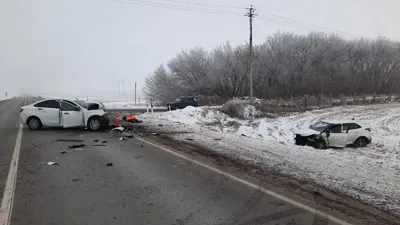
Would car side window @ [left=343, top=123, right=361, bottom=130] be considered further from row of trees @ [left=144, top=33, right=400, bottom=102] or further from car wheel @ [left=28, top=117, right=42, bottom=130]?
row of trees @ [left=144, top=33, right=400, bottom=102]

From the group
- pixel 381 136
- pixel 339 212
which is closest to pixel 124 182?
pixel 339 212

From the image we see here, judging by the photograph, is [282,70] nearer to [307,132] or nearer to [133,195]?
[307,132]

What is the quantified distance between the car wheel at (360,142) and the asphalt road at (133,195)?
1254 centimetres

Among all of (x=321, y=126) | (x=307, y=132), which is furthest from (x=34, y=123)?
(x=321, y=126)

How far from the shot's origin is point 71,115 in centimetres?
1689

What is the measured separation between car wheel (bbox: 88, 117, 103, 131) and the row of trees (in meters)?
41.8

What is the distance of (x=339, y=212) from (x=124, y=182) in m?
3.96

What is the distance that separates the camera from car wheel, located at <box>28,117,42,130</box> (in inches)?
660

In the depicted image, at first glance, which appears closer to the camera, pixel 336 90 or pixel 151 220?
pixel 151 220

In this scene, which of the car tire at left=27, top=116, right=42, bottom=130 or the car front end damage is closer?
the car tire at left=27, top=116, right=42, bottom=130

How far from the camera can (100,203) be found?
5.75 meters

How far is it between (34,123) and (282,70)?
162 feet

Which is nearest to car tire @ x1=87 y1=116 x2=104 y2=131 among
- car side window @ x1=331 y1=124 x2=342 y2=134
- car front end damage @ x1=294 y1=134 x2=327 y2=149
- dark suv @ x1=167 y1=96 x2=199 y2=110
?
car front end damage @ x1=294 y1=134 x2=327 y2=149

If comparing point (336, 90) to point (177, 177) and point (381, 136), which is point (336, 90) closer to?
point (381, 136)
